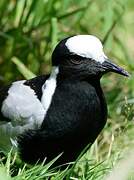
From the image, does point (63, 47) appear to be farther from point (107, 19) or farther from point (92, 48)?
point (107, 19)

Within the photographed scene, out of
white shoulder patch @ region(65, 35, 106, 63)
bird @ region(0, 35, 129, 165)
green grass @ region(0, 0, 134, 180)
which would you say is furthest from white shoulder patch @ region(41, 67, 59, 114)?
green grass @ region(0, 0, 134, 180)

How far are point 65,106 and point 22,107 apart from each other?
18 cm

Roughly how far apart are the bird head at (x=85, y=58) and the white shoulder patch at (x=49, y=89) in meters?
0.08

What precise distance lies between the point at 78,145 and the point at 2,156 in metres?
0.45

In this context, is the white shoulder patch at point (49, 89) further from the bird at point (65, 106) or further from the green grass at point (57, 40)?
the green grass at point (57, 40)

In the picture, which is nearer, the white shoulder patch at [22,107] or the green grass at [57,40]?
the white shoulder patch at [22,107]

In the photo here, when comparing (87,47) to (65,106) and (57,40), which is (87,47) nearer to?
(65,106)

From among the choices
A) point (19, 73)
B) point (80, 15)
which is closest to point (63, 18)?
point (80, 15)

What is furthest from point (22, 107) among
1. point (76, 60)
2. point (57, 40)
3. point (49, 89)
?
point (57, 40)

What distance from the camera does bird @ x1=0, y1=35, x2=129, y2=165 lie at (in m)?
2.73

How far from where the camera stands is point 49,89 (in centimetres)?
284

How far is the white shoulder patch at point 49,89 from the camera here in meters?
2.81

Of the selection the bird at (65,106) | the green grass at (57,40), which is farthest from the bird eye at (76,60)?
the green grass at (57,40)

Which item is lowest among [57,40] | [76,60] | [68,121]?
[68,121]
